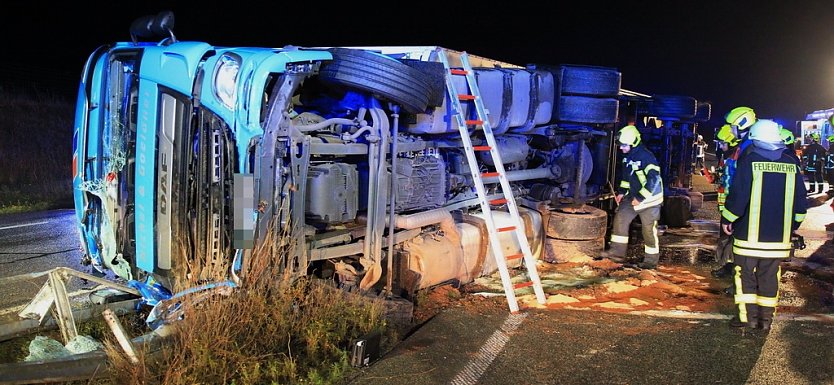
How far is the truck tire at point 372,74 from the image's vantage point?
4.25 metres

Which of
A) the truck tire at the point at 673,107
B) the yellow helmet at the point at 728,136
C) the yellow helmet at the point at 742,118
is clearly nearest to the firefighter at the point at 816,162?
the truck tire at the point at 673,107

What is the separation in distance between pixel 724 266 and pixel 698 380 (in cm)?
332

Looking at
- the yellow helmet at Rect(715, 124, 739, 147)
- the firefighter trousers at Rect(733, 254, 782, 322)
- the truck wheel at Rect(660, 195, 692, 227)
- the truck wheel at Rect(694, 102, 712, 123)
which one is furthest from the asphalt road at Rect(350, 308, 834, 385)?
the truck wheel at Rect(694, 102, 712, 123)

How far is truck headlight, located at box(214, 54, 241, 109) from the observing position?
3910 millimetres

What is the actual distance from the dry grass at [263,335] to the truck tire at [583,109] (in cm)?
361

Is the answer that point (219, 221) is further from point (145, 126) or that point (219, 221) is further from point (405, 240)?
point (405, 240)

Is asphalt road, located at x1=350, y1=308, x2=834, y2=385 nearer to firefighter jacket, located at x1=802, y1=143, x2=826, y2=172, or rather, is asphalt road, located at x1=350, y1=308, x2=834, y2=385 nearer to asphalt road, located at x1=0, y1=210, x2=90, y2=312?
asphalt road, located at x1=0, y1=210, x2=90, y2=312

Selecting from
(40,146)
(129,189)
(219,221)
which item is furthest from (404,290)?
(40,146)

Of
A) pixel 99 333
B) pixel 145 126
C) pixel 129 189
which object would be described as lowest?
pixel 99 333

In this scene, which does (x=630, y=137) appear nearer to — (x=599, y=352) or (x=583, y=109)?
(x=583, y=109)

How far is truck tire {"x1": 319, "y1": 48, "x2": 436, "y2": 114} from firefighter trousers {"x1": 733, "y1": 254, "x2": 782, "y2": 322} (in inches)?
103

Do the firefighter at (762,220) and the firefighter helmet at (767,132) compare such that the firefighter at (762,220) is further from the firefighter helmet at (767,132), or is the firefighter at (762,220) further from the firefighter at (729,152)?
the firefighter at (729,152)

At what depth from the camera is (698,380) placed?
357cm

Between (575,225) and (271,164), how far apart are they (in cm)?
381
